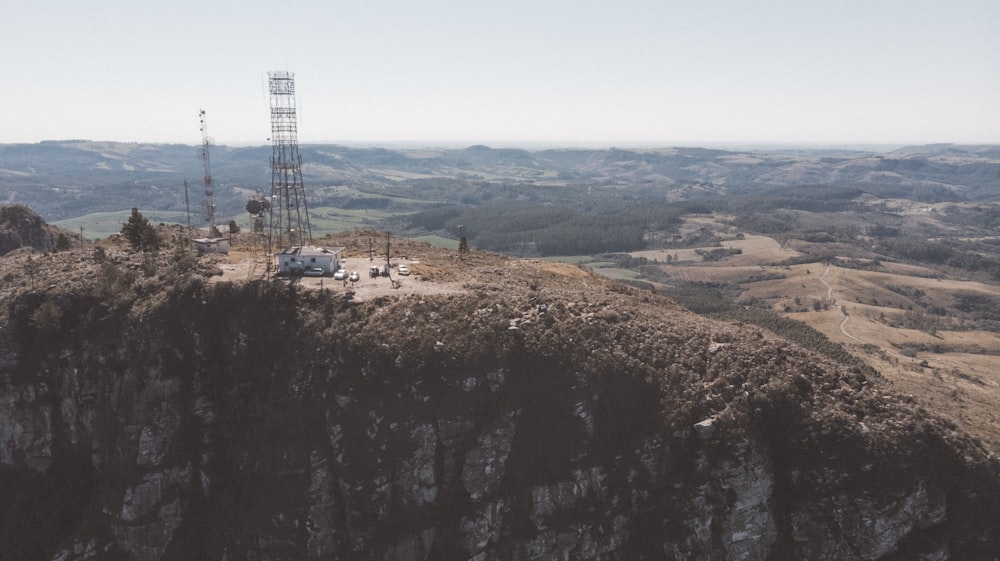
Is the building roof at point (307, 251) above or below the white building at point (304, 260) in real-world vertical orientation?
above

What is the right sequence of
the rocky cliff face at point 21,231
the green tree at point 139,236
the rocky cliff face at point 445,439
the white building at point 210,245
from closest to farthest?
the rocky cliff face at point 445,439, the white building at point 210,245, the green tree at point 139,236, the rocky cliff face at point 21,231

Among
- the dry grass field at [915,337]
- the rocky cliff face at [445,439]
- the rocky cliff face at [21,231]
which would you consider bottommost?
the dry grass field at [915,337]

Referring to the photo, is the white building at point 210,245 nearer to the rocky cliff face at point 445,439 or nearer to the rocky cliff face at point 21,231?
the rocky cliff face at point 445,439

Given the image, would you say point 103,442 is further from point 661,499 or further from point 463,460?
point 661,499

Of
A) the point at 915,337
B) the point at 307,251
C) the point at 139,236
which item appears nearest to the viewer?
the point at 307,251

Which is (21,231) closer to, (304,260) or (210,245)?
(210,245)

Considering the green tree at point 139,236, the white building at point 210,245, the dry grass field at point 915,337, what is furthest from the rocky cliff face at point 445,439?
the green tree at point 139,236

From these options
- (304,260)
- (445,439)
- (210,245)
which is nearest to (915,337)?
(445,439)
